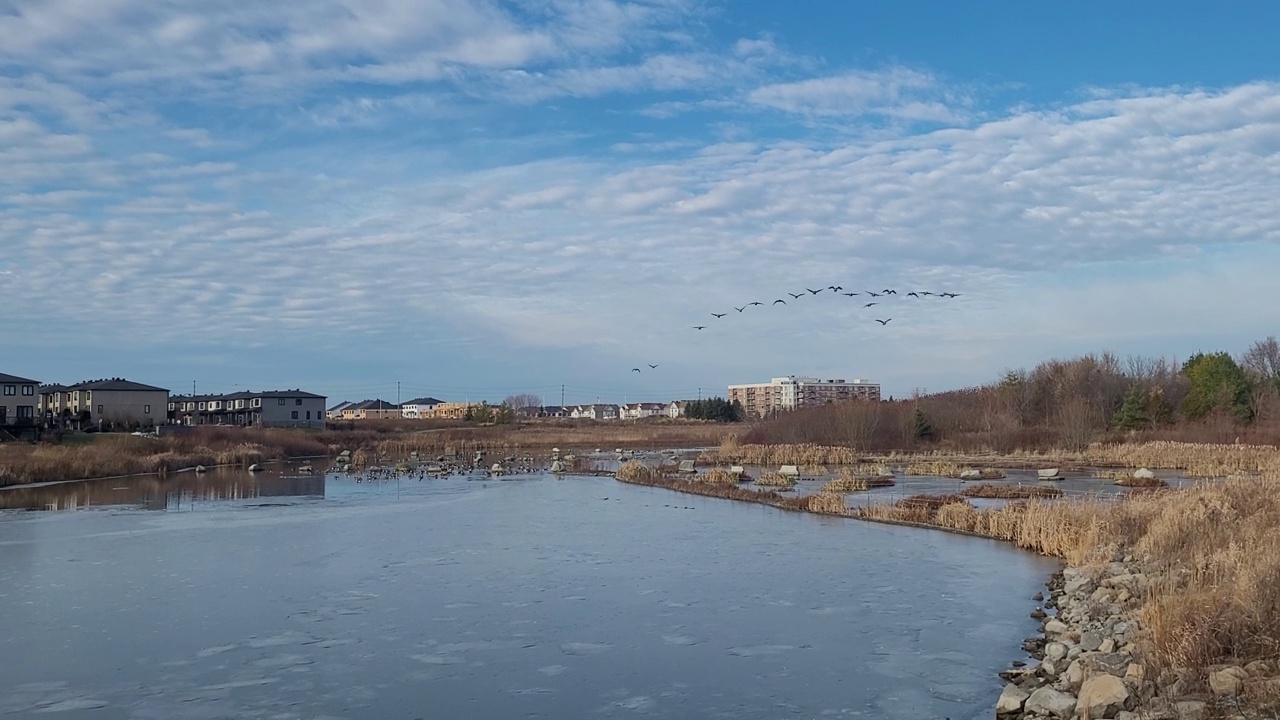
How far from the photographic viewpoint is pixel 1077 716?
848cm

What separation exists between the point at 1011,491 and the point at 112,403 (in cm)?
6332

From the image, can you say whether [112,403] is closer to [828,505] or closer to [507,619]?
[828,505]

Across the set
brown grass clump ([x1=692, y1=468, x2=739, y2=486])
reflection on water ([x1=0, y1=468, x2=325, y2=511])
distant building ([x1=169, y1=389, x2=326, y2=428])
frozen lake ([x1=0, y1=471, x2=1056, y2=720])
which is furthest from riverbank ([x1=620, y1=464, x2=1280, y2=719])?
distant building ([x1=169, y1=389, x2=326, y2=428])

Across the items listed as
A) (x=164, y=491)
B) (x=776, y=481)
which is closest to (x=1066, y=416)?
(x=776, y=481)

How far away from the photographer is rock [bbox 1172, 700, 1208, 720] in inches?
301

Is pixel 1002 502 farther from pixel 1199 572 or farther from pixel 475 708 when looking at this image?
Answer: pixel 475 708

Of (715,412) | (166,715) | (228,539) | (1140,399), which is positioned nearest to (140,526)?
(228,539)

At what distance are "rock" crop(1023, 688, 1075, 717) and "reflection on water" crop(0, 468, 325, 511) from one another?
1032 inches

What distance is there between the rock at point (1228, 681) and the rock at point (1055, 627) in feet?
12.2

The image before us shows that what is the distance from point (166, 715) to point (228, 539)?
44.4ft

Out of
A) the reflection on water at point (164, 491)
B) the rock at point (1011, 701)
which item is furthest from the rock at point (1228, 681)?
the reflection on water at point (164, 491)

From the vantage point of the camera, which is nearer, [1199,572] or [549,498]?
[1199,572]

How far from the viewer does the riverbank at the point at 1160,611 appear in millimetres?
8306

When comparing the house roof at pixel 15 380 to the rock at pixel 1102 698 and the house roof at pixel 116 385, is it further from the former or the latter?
the rock at pixel 1102 698
